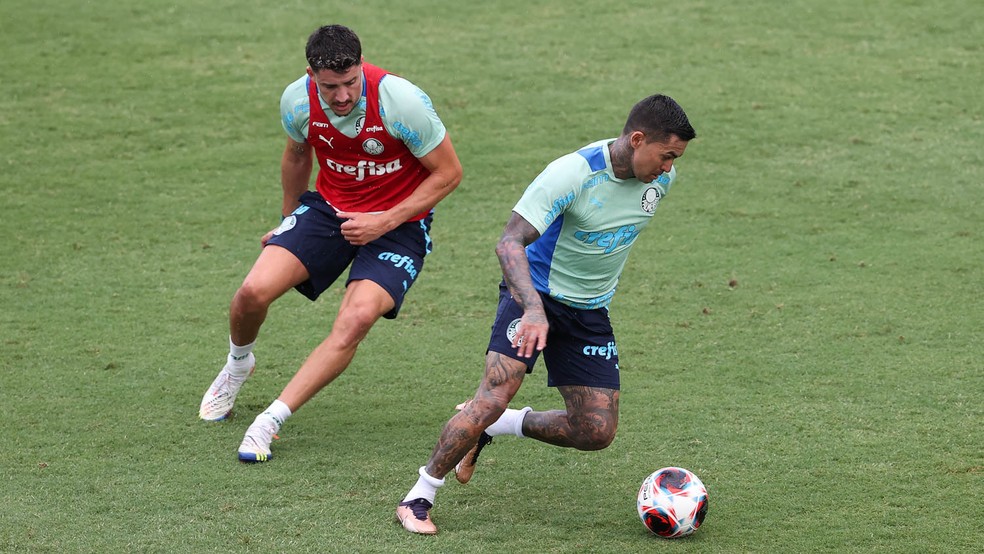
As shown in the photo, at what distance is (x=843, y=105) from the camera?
11453 millimetres

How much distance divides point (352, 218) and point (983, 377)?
11.9ft

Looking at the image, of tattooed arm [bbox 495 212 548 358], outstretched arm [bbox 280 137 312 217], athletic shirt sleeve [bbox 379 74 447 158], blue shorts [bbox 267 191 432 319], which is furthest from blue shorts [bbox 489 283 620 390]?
outstretched arm [bbox 280 137 312 217]

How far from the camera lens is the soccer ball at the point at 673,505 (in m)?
4.85

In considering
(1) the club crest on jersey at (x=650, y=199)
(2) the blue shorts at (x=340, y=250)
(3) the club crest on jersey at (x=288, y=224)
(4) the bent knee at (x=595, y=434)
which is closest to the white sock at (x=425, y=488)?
(4) the bent knee at (x=595, y=434)

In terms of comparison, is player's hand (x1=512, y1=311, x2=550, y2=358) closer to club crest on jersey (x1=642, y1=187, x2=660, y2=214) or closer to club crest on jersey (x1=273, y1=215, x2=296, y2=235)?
club crest on jersey (x1=642, y1=187, x2=660, y2=214)

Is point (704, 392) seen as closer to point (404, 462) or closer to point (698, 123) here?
point (404, 462)

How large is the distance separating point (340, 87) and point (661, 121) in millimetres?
1598

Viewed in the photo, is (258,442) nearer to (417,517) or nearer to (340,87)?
(417,517)

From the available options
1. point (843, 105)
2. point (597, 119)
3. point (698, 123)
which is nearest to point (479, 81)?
point (597, 119)

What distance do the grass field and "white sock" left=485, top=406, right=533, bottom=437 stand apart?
0.75 ft

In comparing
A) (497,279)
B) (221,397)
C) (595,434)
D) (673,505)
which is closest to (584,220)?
(595,434)

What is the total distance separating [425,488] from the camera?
5.02 meters

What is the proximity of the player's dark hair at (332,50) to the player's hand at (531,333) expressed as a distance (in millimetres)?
1630

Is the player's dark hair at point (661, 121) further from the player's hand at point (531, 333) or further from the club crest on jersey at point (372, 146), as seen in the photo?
the club crest on jersey at point (372, 146)
